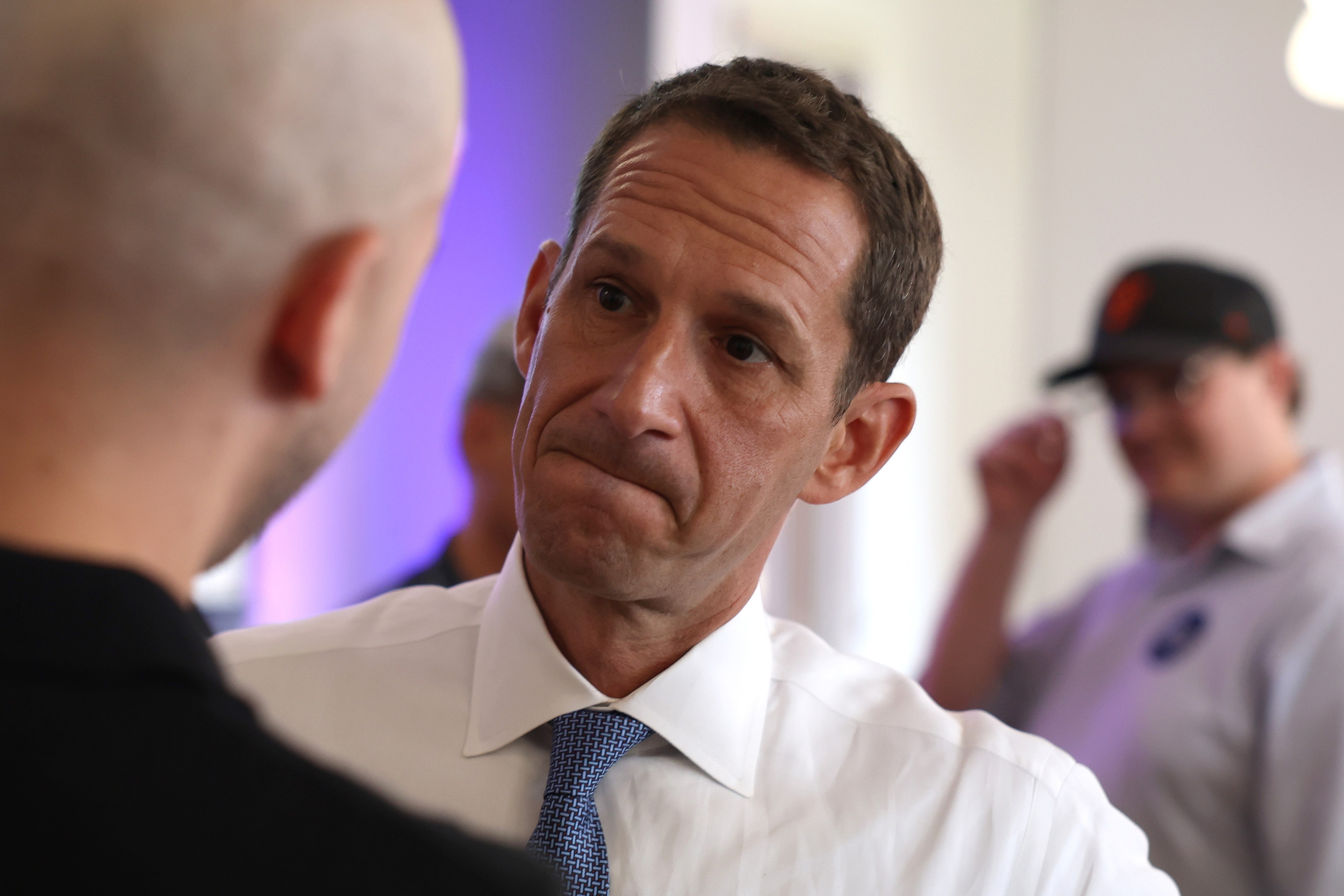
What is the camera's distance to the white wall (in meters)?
3.99

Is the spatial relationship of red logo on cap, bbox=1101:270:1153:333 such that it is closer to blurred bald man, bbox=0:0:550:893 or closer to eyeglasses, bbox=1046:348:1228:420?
eyeglasses, bbox=1046:348:1228:420

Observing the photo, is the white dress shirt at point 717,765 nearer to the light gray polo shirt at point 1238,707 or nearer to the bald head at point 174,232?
the bald head at point 174,232

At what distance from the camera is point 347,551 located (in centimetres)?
289

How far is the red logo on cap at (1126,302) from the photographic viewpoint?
236cm

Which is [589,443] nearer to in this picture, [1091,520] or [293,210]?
[293,210]

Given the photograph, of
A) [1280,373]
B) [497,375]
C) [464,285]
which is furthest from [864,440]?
[464,285]

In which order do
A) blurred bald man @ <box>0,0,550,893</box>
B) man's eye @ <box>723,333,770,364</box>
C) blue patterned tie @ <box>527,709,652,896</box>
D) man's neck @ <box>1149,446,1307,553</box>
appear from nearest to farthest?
blurred bald man @ <box>0,0,550,893</box> < blue patterned tie @ <box>527,709,652,896</box> < man's eye @ <box>723,333,770,364</box> < man's neck @ <box>1149,446,1307,553</box>

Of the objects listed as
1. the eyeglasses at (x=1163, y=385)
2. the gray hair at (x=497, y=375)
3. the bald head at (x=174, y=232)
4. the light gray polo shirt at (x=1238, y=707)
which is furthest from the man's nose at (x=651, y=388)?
the eyeglasses at (x=1163, y=385)

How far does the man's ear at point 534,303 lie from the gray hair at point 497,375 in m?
0.85

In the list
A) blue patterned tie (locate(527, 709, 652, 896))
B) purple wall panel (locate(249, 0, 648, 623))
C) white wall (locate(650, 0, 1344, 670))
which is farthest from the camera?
white wall (locate(650, 0, 1344, 670))

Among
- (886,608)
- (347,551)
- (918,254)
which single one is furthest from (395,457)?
(886,608)

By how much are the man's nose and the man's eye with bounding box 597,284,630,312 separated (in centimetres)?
5

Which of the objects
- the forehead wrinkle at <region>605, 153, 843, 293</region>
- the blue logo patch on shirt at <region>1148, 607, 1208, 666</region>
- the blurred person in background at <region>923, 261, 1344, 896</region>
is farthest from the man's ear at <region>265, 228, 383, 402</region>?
the blue logo patch on shirt at <region>1148, 607, 1208, 666</region>

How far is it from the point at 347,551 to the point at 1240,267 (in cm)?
297
